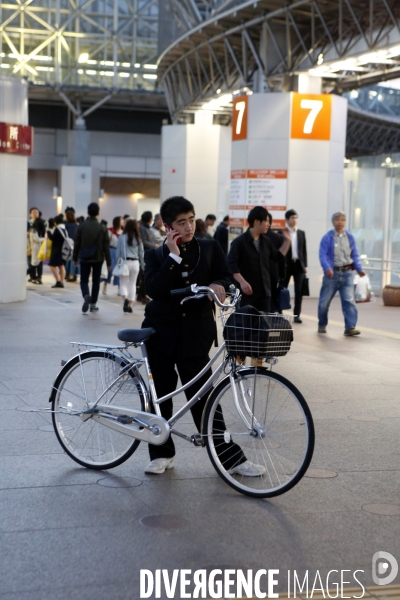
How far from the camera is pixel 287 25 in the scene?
1975 centimetres

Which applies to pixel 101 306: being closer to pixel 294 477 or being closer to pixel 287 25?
pixel 287 25

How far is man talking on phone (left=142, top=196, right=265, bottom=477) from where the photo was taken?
17.0 feet

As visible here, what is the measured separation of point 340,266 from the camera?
42.8 feet

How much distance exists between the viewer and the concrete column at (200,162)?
31500 mm

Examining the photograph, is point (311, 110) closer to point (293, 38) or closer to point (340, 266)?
point (293, 38)

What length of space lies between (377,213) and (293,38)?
14.2 ft

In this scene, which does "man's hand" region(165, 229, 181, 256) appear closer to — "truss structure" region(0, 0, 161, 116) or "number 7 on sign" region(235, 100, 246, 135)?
"number 7 on sign" region(235, 100, 246, 135)

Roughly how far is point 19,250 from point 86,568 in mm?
13491

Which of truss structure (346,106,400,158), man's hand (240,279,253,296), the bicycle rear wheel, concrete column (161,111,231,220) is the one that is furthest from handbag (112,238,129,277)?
truss structure (346,106,400,158)

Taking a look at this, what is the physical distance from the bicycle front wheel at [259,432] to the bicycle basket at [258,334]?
0.51 ft

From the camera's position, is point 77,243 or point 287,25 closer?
point 77,243

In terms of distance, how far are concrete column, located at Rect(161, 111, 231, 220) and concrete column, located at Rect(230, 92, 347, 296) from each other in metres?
11.0

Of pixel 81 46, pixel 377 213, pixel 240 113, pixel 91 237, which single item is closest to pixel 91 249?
pixel 91 237

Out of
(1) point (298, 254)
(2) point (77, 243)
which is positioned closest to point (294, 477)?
(1) point (298, 254)
